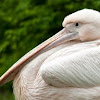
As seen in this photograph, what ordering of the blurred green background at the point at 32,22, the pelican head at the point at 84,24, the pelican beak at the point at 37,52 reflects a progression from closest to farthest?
the pelican head at the point at 84,24 → the pelican beak at the point at 37,52 → the blurred green background at the point at 32,22

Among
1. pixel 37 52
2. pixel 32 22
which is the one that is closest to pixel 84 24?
pixel 37 52

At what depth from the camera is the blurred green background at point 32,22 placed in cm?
686

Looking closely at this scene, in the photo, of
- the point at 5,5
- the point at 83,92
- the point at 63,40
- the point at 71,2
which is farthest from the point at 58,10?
the point at 83,92

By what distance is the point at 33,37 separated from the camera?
278 inches

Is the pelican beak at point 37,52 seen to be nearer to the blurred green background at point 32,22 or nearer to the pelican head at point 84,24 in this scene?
the pelican head at point 84,24

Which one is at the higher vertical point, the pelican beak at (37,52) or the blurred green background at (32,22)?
the blurred green background at (32,22)

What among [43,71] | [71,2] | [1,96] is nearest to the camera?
[43,71]

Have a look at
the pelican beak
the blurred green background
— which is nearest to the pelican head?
the pelican beak

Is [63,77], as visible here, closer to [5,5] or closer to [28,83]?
[28,83]

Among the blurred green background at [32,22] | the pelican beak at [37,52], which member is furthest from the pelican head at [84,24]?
the blurred green background at [32,22]

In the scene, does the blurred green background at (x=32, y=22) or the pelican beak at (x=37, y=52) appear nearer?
the pelican beak at (x=37, y=52)

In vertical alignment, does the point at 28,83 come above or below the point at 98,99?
above

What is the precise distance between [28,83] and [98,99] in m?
0.66

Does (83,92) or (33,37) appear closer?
(83,92)
